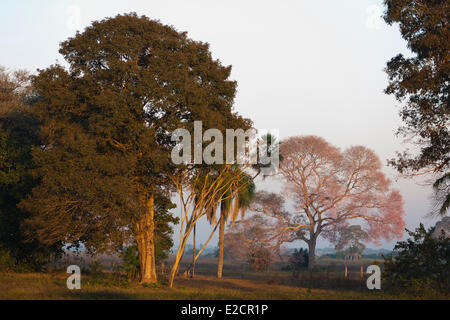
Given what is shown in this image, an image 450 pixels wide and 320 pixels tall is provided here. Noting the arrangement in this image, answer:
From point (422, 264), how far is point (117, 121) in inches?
578

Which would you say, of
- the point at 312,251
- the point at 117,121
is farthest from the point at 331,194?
the point at 117,121

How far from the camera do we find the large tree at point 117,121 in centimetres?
1880

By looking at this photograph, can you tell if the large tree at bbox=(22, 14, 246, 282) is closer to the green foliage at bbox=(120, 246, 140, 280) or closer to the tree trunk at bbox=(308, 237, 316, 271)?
the green foliage at bbox=(120, 246, 140, 280)

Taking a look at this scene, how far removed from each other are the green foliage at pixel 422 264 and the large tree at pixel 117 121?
10.3 m

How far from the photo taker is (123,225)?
19.2m

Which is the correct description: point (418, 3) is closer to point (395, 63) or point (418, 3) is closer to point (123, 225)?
point (395, 63)

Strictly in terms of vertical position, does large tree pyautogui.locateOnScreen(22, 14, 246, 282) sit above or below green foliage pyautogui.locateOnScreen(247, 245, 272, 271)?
above

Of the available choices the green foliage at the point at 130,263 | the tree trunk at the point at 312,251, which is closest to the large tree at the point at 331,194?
the tree trunk at the point at 312,251

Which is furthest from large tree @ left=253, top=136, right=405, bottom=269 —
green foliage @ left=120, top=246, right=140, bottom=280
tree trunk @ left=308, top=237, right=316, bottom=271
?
green foliage @ left=120, top=246, right=140, bottom=280

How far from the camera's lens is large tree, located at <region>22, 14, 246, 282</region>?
1880 cm

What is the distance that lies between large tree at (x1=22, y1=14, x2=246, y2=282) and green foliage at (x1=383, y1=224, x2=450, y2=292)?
33.9ft

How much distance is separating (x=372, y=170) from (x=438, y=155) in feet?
71.8

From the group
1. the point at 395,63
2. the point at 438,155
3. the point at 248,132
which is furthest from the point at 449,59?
the point at 248,132

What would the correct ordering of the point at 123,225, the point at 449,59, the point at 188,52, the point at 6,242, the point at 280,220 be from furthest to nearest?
the point at 280,220 < the point at 6,242 < the point at 188,52 < the point at 123,225 < the point at 449,59
